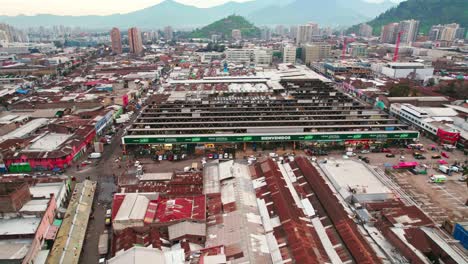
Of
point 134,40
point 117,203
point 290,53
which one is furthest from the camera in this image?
point 134,40

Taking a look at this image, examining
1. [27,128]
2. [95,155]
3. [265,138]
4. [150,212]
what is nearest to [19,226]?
[150,212]

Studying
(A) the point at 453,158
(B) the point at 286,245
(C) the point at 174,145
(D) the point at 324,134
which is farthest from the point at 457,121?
(C) the point at 174,145

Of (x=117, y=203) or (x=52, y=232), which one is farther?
(x=117, y=203)

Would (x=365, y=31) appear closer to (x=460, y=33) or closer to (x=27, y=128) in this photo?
(x=460, y=33)

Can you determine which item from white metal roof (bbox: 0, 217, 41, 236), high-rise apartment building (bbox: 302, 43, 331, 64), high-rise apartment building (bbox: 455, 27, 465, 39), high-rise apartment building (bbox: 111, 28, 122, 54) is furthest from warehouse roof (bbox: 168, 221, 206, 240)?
high-rise apartment building (bbox: 455, 27, 465, 39)

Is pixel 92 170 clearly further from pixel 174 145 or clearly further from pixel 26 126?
pixel 26 126

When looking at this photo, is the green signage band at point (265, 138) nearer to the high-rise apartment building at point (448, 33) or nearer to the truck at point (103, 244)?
the truck at point (103, 244)

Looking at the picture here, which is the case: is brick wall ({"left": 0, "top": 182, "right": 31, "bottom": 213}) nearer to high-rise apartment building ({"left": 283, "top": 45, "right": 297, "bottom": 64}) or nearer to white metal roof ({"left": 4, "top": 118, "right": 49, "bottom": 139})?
white metal roof ({"left": 4, "top": 118, "right": 49, "bottom": 139})
